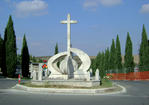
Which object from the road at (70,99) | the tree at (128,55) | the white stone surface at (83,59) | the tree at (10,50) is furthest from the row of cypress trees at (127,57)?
the road at (70,99)

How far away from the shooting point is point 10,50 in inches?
1399

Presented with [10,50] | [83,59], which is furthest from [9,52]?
[83,59]

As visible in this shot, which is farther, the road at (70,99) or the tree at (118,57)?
the tree at (118,57)

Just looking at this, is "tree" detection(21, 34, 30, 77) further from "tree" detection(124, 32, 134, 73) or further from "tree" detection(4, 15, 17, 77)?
"tree" detection(124, 32, 134, 73)

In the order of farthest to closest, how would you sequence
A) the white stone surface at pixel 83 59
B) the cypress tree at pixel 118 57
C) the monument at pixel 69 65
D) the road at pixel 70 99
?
the cypress tree at pixel 118 57 < the white stone surface at pixel 83 59 < the monument at pixel 69 65 < the road at pixel 70 99

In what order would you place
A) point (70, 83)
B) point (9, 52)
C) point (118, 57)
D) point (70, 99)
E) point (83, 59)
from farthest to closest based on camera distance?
point (118, 57) → point (9, 52) → point (83, 59) → point (70, 83) → point (70, 99)

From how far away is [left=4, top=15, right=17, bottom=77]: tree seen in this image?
115 ft

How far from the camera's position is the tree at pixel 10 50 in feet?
115

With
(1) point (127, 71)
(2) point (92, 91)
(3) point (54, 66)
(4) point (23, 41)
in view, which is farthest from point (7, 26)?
(2) point (92, 91)

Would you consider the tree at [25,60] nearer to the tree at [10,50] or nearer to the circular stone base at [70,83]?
the tree at [10,50]

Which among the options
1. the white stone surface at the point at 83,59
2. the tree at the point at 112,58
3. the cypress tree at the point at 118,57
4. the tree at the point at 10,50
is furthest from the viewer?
the tree at the point at 112,58

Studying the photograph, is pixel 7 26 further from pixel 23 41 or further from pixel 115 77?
pixel 115 77

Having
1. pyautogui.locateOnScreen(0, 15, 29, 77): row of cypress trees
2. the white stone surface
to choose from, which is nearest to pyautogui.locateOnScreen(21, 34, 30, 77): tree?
pyautogui.locateOnScreen(0, 15, 29, 77): row of cypress trees

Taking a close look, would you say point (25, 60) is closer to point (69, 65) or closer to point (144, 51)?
point (144, 51)
